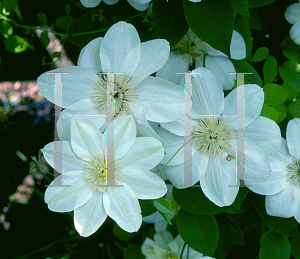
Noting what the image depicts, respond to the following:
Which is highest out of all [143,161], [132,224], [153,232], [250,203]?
[143,161]

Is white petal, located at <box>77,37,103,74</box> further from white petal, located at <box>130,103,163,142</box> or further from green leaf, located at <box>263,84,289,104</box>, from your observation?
green leaf, located at <box>263,84,289,104</box>

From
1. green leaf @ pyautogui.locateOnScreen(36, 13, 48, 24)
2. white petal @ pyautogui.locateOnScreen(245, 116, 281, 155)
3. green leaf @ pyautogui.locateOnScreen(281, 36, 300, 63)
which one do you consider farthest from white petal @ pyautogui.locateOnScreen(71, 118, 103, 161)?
green leaf @ pyautogui.locateOnScreen(281, 36, 300, 63)

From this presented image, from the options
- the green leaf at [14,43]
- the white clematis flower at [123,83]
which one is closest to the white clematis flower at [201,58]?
the white clematis flower at [123,83]

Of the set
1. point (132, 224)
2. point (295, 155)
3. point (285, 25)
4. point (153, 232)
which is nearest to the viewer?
point (132, 224)

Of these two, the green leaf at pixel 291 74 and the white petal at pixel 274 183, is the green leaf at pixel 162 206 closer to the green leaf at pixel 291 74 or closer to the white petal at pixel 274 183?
the white petal at pixel 274 183

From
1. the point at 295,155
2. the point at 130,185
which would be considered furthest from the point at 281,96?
the point at 130,185

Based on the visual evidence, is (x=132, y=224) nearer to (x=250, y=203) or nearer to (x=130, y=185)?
(x=130, y=185)

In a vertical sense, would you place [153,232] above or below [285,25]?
below
